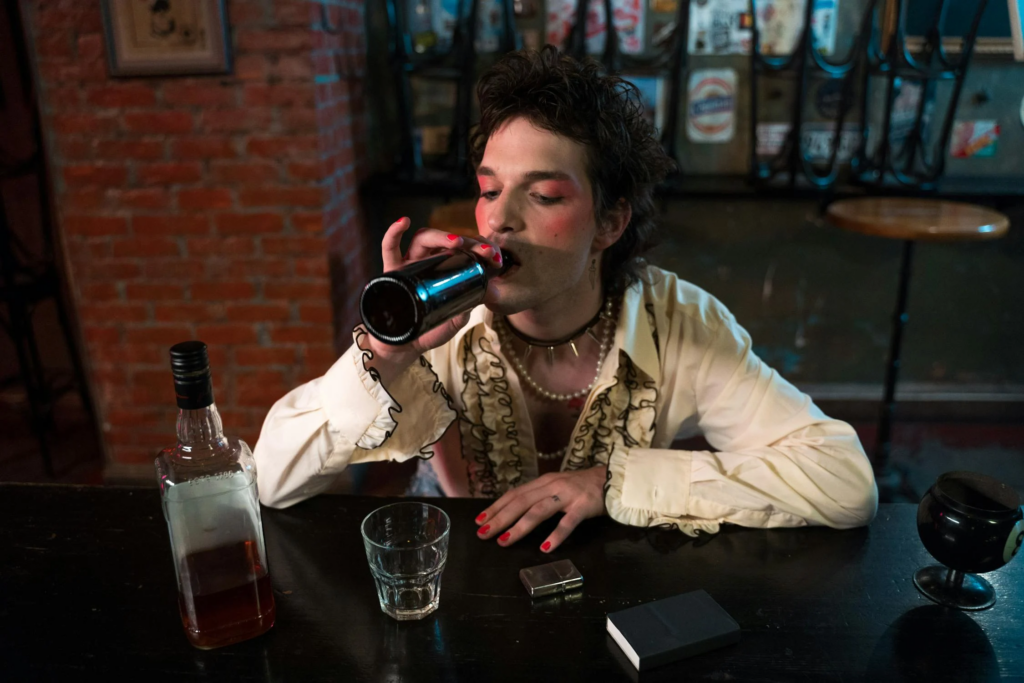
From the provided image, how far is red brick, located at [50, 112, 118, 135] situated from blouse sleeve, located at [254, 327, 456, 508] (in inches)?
63.4

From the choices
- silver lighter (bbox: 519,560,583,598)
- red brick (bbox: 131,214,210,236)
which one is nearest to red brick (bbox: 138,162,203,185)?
red brick (bbox: 131,214,210,236)

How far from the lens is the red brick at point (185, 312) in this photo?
2535 mm

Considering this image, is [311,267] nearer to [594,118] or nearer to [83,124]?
[83,124]

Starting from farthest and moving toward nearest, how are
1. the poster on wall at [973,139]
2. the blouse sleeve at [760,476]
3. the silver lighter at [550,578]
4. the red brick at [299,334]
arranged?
the poster on wall at [973,139] < the red brick at [299,334] < the blouse sleeve at [760,476] < the silver lighter at [550,578]

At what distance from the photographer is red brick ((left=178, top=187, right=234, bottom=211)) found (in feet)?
7.98

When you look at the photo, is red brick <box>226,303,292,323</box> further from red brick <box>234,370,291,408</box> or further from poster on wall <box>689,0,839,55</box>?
poster on wall <box>689,0,839,55</box>

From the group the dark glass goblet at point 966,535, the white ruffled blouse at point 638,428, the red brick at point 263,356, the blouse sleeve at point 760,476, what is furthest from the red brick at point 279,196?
the dark glass goblet at point 966,535

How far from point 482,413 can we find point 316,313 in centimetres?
129

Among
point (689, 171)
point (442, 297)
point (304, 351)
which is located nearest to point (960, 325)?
point (689, 171)

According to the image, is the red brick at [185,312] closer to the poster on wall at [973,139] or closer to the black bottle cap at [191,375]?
the black bottle cap at [191,375]

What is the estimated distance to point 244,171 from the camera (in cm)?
242

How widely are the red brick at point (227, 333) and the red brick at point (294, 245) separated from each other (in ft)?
A: 0.90

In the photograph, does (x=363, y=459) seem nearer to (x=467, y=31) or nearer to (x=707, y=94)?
(x=467, y=31)

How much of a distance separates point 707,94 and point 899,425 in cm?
161
